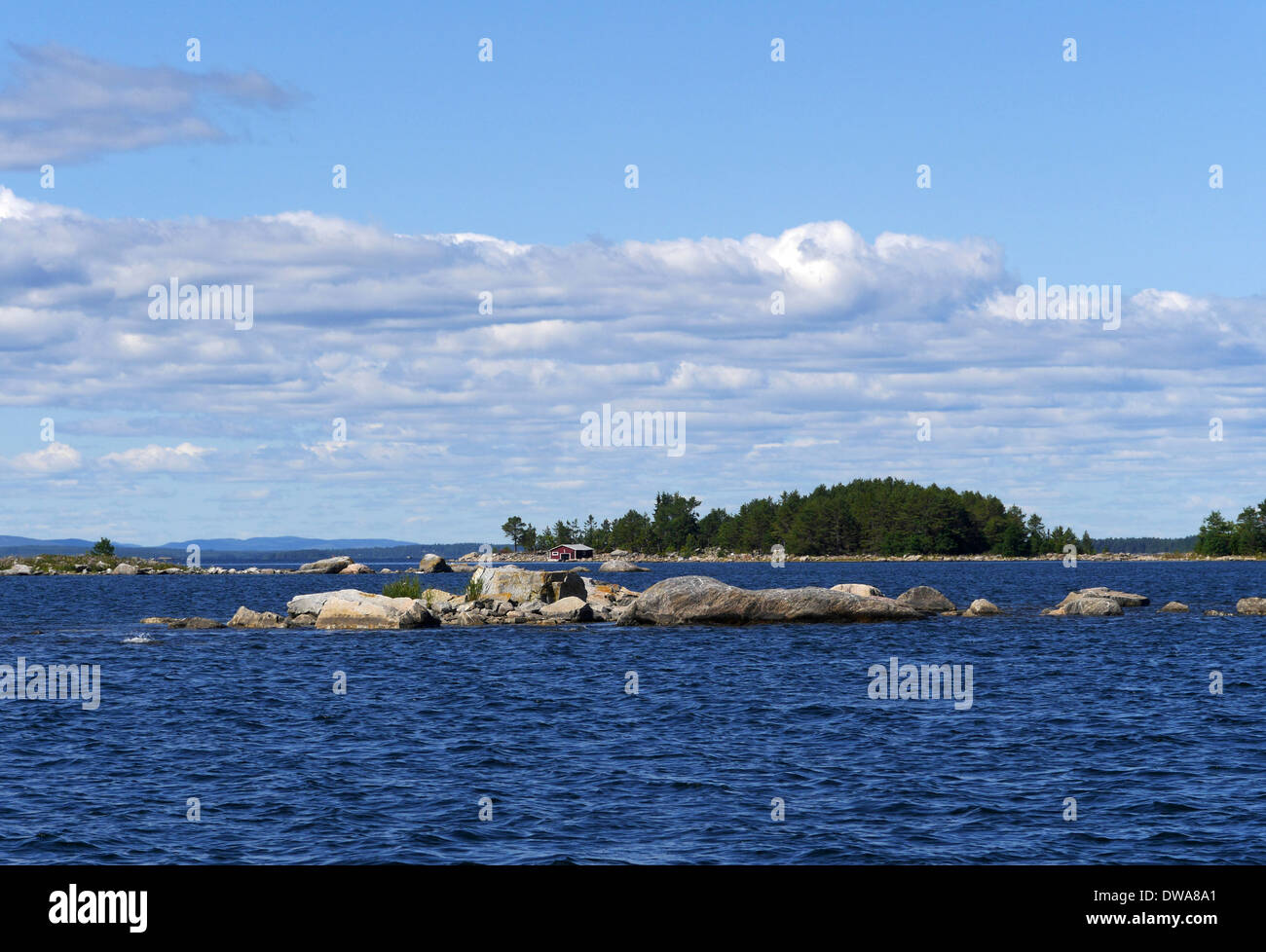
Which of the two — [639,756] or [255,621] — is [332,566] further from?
[639,756]

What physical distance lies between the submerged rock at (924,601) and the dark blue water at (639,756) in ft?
38.8

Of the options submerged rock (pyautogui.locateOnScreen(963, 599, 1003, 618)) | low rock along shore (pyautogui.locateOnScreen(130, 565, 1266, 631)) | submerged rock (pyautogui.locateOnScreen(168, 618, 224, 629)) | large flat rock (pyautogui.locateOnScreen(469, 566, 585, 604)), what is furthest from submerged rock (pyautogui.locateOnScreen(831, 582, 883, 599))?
submerged rock (pyautogui.locateOnScreen(168, 618, 224, 629))

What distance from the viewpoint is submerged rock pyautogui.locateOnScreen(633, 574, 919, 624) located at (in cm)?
4956

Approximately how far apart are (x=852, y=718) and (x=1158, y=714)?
23.1 feet

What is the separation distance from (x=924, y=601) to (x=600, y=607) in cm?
1512

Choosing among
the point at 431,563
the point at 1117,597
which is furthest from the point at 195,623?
the point at 431,563

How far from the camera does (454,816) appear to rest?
54.6ft

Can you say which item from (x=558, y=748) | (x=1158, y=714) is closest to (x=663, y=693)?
(x=558, y=748)

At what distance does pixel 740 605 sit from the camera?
4944 cm

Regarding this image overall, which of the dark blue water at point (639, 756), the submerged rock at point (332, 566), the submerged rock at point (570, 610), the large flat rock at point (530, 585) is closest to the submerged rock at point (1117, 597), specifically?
the dark blue water at point (639, 756)

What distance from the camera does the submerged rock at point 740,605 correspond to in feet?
163

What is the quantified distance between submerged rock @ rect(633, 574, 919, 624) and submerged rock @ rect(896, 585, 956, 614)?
12.2ft

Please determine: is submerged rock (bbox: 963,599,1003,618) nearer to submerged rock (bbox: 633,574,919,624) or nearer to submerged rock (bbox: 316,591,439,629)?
submerged rock (bbox: 633,574,919,624)
